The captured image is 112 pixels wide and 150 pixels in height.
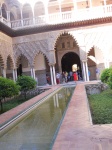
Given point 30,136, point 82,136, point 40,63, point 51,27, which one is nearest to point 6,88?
point 30,136

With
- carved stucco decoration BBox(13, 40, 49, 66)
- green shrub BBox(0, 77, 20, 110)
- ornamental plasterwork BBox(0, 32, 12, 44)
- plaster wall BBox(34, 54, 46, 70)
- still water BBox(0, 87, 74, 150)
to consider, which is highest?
ornamental plasterwork BBox(0, 32, 12, 44)

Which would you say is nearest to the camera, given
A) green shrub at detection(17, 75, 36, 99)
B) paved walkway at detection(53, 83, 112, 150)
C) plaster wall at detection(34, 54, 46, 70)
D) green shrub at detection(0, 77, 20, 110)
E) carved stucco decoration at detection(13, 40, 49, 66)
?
paved walkway at detection(53, 83, 112, 150)

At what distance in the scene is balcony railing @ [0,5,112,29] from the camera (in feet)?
56.2

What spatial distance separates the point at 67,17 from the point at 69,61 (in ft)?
16.9

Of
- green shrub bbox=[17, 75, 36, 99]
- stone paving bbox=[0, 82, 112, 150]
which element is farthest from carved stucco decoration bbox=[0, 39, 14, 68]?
stone paving bbox=[0, 82, 112, 150]

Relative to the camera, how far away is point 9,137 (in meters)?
4.26

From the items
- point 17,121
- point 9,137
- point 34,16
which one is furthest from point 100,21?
point 9,137

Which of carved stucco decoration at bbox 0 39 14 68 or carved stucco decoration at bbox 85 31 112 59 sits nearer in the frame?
carved stucco decoration at bbox 0 39 14 68

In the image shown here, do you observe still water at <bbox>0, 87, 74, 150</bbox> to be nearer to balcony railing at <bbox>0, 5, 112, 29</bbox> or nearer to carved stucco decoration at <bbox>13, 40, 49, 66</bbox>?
carved stucco decoration at <bbox>13, 40, 49, 66</bbox>

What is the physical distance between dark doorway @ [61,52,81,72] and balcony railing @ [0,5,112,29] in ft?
14.6

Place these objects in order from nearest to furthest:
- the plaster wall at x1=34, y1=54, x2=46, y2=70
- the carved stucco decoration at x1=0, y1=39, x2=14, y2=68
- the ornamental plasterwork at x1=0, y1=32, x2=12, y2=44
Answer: the carved stucco decoration at x1=0, y1=39, x2=14, y2=68, the ornamental plasterwork at x1=0, y1=32, x2=12, y2=44, the plaster wall at x1=34, y1=54, x2=46, y2=70

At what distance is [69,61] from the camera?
21.6 metres

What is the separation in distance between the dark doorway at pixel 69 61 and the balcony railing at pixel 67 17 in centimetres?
445

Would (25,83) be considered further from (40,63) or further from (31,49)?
(40,63)
